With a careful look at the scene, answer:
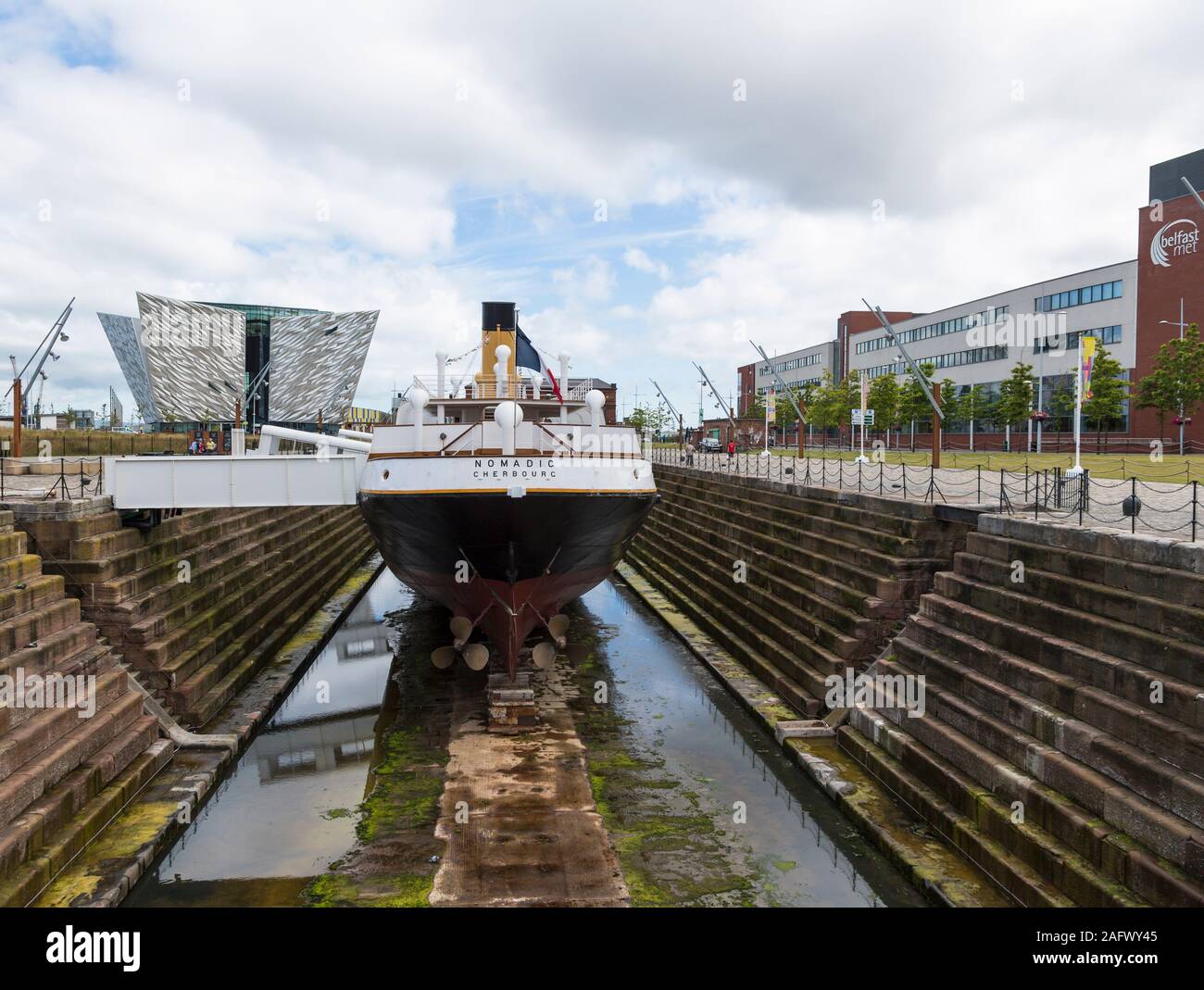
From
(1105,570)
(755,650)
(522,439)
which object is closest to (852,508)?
(755,650)

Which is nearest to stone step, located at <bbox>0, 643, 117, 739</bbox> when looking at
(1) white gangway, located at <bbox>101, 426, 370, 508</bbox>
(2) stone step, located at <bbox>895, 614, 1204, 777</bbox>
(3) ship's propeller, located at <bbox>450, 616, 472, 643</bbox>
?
(1) white gangway, located at <bbox>101, 426, 370, 508</bbox>

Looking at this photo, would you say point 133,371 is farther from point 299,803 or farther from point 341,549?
point 299,803

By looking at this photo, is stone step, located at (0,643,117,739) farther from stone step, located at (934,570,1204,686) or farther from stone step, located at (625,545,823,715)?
stone step, located at (934,570,1204,686)

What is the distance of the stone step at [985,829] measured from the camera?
9219 millimetres

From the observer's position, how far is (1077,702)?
34.6 ft

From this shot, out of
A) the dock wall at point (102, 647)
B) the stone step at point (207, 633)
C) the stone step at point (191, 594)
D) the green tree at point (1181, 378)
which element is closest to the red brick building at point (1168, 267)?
the green tree at point (1181, 378)

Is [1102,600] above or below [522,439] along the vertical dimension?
below

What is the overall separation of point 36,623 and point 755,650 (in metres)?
15.7

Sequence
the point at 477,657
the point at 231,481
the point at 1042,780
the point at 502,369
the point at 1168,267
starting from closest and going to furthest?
the point at 1042,780 < the point at 231,481 < the point at 477,657 < the point at 502,369 < the point at 1168,267

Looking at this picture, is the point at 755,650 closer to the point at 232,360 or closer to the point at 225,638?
the point at 225,638

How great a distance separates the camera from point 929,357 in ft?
258

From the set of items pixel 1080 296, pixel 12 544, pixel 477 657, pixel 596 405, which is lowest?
pixel 477 657
